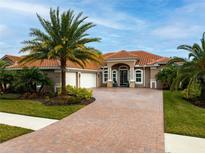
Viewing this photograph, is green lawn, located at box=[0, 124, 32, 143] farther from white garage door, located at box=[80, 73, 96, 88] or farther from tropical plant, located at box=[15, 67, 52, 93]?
white garage door, located at box=[80, 73, 96, 88]

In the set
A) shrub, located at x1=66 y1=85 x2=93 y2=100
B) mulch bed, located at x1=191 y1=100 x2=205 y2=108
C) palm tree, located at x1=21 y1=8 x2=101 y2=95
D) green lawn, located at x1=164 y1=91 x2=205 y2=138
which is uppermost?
palm tree, located at x1=21 y1=8 x2=101 y2=95

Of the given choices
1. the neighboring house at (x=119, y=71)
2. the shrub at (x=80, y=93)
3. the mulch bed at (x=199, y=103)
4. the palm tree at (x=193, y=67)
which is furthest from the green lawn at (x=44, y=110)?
the neighboring house at (x=119, y=71)

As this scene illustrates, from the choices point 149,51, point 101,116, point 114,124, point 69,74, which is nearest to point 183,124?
point 114,124

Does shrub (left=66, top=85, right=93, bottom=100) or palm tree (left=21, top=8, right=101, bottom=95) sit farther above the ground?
palm tree (left=21, top=8, right=101, bottom=95)

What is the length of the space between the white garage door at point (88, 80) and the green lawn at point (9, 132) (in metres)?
19.1

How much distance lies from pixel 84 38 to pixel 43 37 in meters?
3.36

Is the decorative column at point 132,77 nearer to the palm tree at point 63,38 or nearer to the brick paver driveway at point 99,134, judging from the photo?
the palm tree at point 63,38

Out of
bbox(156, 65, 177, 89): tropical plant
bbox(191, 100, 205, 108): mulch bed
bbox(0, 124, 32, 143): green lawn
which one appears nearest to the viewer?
bbox(0, 124, 32, 143): green lawn

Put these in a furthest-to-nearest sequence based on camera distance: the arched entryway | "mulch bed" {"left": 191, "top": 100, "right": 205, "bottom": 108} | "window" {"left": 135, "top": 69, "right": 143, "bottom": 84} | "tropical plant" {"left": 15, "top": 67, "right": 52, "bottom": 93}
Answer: the arched entryway < "window" {"left": 135, "top": 69, "right": 143, "bottom": 84} < "tropical plant" {"left": 15, "top": 67, "right": 52, "bottom": 93} < "mulch bed" {"left": 191, "top": 100, "right": 205, "bottom": 108}

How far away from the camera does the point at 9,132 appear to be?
31.5ft

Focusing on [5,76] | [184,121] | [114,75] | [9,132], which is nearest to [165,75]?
[114,75]

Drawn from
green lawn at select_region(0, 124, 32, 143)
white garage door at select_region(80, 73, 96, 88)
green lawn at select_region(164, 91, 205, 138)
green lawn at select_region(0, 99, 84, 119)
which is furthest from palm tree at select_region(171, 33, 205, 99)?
white garage door at select_region(80, 73, 96, 88)

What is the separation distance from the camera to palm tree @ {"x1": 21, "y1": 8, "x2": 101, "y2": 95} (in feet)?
58.6

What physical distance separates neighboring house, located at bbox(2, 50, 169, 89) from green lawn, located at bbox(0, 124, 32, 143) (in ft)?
53.2
